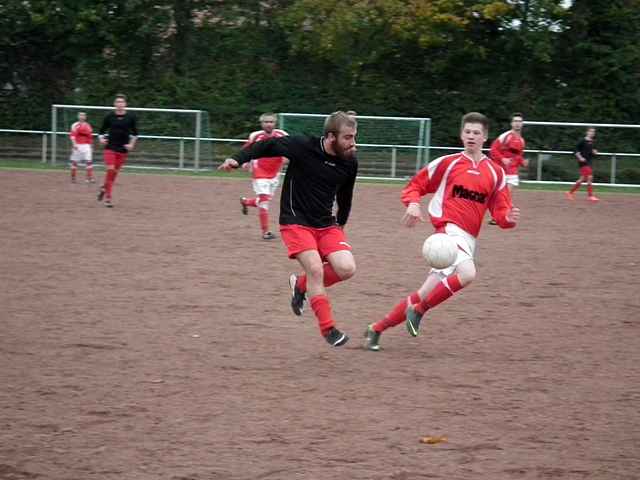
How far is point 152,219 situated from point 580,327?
922 cm

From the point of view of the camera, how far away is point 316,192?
7480 millimetres

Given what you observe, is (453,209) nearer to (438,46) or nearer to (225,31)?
(438,46)

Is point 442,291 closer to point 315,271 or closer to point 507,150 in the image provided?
point 315,271

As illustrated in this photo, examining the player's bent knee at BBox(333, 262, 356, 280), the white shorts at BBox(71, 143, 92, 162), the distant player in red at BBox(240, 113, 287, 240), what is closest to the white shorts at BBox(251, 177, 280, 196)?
the distant player in red at BBox(240, 113, 287, 240)

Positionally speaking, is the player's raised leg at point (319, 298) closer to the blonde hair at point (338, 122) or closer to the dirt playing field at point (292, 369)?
the dirt playing field at point (292, 369)

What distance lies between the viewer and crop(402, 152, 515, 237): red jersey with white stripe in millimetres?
7492

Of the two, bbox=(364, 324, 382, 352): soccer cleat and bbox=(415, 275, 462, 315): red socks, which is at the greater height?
bbox=(415, 275, 462, 315): red socks

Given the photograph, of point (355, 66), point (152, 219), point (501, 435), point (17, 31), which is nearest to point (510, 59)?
point (355, 66)

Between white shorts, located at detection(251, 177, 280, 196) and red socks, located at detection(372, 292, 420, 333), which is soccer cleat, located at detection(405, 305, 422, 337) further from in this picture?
white shorts, located at detection(251, 177, 280, 196)

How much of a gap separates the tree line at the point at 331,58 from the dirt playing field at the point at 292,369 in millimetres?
18500

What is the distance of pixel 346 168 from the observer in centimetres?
747

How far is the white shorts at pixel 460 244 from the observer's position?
7372mm

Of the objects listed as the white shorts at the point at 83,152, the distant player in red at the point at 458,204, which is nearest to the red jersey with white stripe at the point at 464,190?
the distant player in red at the point at 458,204

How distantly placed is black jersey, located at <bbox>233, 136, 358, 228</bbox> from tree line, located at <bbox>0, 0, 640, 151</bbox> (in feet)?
72.2
